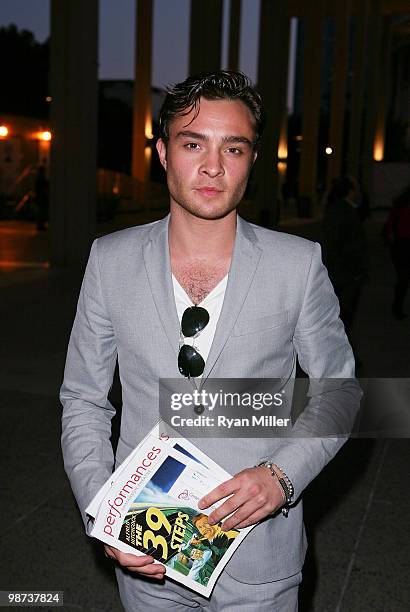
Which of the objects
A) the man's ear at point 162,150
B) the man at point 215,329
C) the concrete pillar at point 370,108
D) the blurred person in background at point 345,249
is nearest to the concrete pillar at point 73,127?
the blurred person in background at point 345,249

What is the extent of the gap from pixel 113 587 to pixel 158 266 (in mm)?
2457

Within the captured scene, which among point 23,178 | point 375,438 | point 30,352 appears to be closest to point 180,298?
point 375,438

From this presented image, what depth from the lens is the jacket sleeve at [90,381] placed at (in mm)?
2162

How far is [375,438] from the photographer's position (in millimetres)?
6379

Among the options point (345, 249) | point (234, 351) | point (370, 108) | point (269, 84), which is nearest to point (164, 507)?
point (234, 351)

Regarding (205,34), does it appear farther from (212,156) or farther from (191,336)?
(191,336)

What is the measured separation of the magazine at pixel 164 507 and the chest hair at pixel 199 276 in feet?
1.48

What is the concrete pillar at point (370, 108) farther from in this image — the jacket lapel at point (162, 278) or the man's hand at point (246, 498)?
the man's hand at point (246, 498)

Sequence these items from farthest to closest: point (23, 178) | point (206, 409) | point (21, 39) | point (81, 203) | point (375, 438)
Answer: point (21, 39) < point (23, 178) < point (81, 203) < point (375, 438) < point (206, 409)

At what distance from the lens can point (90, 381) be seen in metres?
2.27

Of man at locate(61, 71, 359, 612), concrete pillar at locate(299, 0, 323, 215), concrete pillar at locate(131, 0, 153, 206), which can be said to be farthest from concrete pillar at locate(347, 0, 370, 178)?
man at locate(61, 71, 359, 612)

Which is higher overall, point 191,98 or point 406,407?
point 191,98

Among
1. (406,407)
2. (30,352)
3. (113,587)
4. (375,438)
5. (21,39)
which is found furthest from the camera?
(21,39)

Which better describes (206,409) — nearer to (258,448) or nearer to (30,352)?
(258,448)
